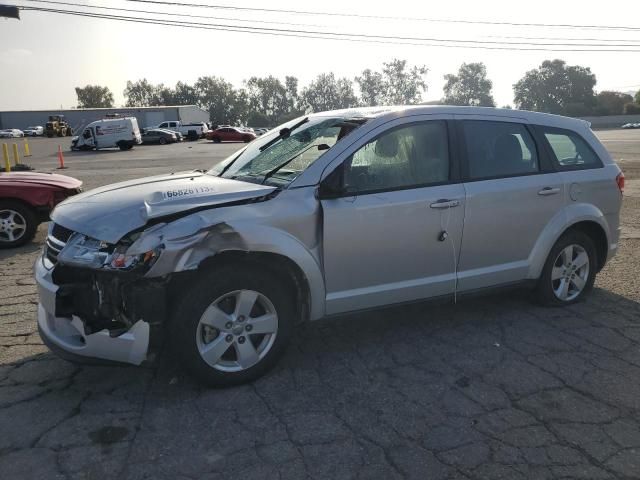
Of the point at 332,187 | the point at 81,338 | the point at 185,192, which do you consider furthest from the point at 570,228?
the point at 81,338

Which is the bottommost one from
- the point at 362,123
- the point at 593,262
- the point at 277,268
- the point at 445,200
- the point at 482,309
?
the point at 482,309

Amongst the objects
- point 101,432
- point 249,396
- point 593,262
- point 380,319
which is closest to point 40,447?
point 101,432

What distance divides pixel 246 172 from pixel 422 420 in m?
2.22

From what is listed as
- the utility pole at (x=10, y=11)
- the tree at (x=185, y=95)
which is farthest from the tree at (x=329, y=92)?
the utility pole at (x=10, y=11)

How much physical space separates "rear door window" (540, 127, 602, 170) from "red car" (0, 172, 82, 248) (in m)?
6.17

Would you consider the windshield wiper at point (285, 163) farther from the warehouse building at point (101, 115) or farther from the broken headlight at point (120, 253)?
the warehouse building at point (101, 115)

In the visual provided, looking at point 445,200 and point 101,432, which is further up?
point 445,200

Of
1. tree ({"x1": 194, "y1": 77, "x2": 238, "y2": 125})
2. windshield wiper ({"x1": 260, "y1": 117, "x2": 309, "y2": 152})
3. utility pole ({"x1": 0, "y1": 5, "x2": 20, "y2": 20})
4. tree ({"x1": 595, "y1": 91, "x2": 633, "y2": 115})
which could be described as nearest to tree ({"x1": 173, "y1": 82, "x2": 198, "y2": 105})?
tree ({"x1": 194, "y1": 77, "x2": 238, "y2": 125})

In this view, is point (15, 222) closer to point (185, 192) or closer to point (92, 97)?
point (185, 192)

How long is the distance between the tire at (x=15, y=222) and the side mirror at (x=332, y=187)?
539 centimetres

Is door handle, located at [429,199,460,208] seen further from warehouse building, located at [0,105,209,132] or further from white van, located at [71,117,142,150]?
warehouse building, located at [0,105,209,132]

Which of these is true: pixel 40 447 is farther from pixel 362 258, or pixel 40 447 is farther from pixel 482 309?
pixel 482 309

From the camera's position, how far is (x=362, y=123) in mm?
3975

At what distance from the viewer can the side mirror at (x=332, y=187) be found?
367 cm
